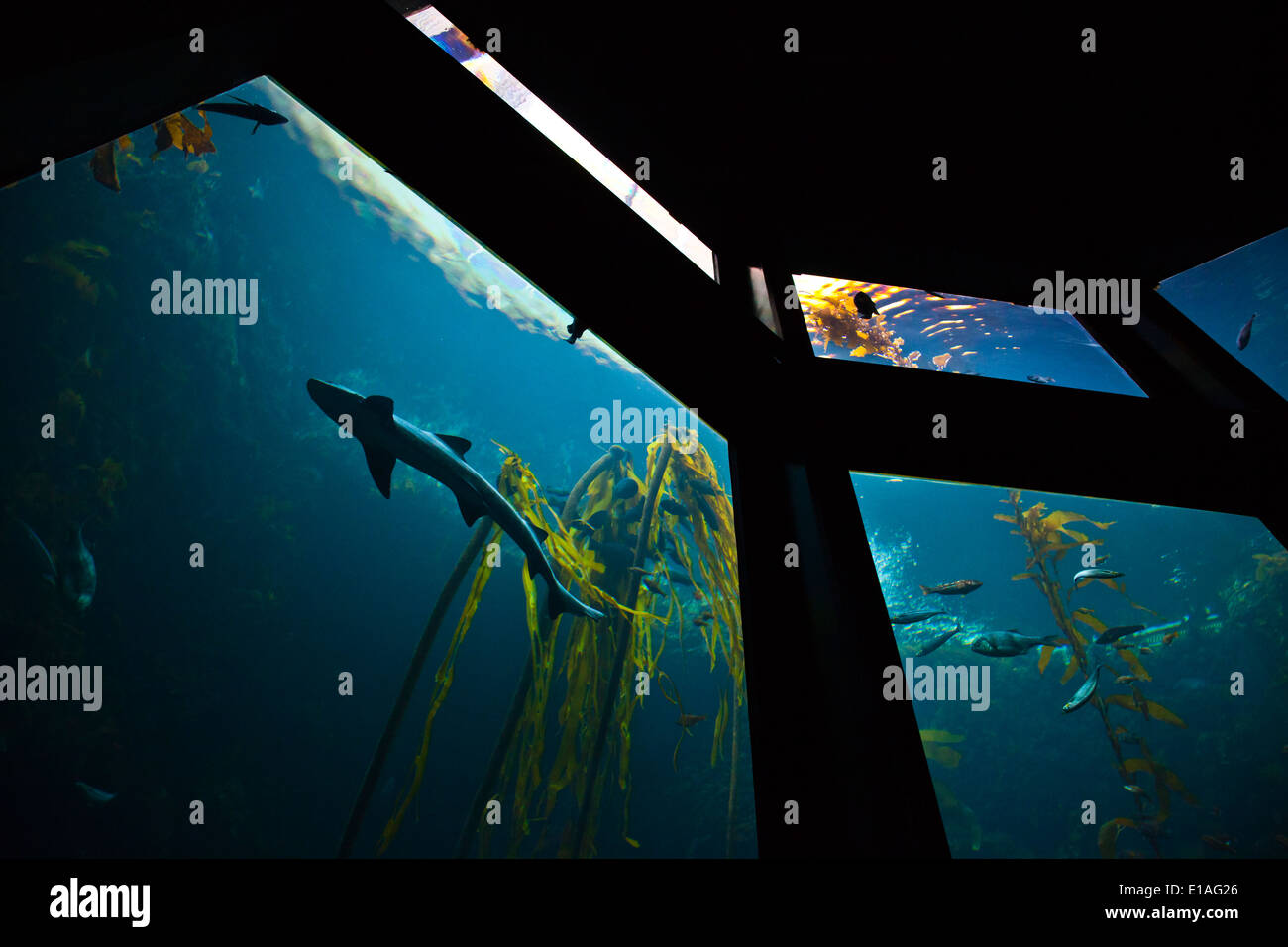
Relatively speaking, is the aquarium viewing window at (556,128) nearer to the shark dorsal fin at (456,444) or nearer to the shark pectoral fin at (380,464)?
the shark dorsal fin at (456,444)

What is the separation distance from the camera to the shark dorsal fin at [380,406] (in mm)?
3543

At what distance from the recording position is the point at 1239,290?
13.2 m

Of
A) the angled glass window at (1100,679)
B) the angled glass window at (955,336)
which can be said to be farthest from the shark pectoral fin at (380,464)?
the angled glass window at (1100,679)

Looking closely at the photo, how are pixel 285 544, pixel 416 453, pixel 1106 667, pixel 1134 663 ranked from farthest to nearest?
1. pixel 285 544
2. pixel 1106 667
3. pixel 1134 663
4. pixel 416 453

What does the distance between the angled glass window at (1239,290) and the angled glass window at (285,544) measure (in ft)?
43.3

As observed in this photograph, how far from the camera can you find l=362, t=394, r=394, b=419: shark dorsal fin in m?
3.54

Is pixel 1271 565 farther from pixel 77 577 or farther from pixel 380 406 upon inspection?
A: pixel 77 577

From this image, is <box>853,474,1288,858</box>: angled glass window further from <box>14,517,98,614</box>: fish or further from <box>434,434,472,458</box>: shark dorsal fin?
<box>14,517,98,614</box>: fish

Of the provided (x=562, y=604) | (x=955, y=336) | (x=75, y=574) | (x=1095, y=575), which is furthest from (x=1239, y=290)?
(x=75, y=574)

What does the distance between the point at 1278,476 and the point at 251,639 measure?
30.0 meters

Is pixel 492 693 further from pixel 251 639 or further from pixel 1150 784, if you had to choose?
pixel 1150 784

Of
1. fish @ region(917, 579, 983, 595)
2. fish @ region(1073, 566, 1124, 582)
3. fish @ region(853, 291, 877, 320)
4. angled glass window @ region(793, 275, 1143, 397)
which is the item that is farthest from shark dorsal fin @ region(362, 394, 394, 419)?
fish @ region(1073, 566, 1124, 582)

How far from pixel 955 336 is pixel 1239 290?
9.27 m

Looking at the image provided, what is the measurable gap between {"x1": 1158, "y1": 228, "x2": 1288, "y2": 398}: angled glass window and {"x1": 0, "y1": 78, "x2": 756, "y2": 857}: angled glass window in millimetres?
13207
